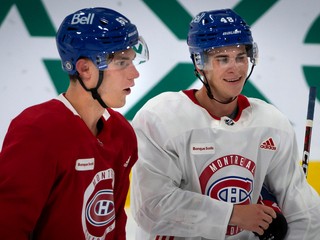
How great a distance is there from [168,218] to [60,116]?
1.83ft

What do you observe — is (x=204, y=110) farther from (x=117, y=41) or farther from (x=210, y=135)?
(x=117, y=41)

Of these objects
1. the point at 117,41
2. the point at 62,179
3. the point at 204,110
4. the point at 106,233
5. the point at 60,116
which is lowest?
the point at 106,233

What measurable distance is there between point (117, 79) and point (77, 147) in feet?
0.74

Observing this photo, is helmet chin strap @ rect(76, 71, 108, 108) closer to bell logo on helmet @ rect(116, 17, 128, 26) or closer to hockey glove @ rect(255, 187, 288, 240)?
bell logo on helmet @ rect(116, 17, 128, 26)

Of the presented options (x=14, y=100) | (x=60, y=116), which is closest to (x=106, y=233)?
(x=60, y=116)

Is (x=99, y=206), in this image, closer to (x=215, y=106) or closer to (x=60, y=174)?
(x=60, y=174)

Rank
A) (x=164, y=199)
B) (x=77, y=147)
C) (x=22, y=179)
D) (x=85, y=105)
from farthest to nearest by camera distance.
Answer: (x=164, y=199) → (x=85, y=105) → (x=77, y=147) → (x=22, y=179)

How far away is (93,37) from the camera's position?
57.4 inches

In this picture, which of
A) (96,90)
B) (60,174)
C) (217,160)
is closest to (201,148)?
(217,160)

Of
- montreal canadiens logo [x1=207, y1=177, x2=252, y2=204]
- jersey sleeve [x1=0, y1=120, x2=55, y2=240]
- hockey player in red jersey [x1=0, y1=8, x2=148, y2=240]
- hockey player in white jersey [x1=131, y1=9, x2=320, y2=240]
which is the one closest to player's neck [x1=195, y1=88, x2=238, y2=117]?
hockey player in white jersey [x1=131, y1=9, x2=320, y2=240]

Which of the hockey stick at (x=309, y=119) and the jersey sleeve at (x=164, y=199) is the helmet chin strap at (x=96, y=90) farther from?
the hockey stick at (x=309, y=119)

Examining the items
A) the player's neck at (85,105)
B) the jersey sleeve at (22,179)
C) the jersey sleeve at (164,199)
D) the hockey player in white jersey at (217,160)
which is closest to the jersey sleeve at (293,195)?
the hockey player in white jersey at (217,160)

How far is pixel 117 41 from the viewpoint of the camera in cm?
148

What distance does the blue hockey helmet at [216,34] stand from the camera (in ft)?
5.96
